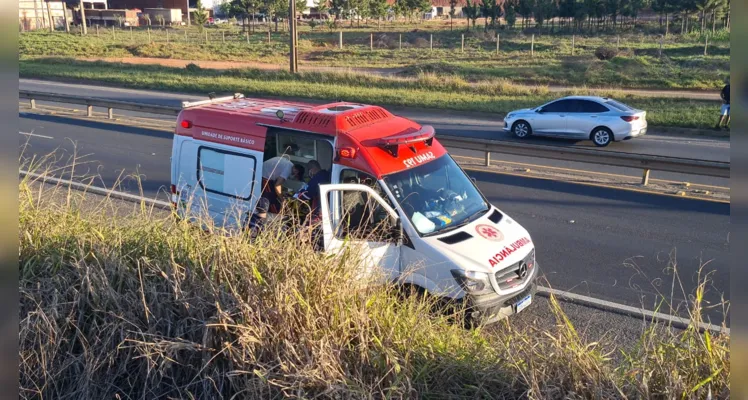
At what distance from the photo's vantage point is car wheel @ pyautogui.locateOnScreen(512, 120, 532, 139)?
812 inches

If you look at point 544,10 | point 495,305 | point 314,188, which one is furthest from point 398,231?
point 544,10

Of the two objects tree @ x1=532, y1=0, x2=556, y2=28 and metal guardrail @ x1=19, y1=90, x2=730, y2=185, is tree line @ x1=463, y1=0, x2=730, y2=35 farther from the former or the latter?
metal guardrail @ x1=19, y1=90, x2=730, y2=185

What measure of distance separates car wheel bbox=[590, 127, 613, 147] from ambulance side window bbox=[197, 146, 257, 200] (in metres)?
13.9

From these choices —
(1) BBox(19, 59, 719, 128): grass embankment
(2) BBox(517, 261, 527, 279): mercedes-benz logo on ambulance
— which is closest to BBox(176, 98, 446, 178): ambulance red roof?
(2) BBox(517, 261, 527, 279): mercedes-benz logo on ambulance

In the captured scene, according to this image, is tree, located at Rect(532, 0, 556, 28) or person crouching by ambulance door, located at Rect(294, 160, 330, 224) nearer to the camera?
person crouching by ambulance door, located at Rect(294, 160, 330, 224)

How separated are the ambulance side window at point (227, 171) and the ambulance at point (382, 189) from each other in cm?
1

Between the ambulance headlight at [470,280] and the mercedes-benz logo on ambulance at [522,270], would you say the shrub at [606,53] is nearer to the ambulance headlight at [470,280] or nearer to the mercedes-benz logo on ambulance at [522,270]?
the mercedes-benz logo on ambulance at [522,270]

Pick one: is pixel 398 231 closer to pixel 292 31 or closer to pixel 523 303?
pixel 523 303

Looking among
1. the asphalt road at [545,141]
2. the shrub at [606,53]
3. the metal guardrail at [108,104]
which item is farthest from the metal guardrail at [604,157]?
the shrub at [606,53]

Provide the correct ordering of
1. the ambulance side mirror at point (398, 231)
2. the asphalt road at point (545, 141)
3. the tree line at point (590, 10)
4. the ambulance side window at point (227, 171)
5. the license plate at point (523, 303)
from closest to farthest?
the ambulance side mirror at point (398, 231) → the license plate at point (523, 303) → the ambulance side window at point (227, 171) → the asphalt road at point (545, 141) → the tree line at point (590, 10)

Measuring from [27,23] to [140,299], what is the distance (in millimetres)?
80859

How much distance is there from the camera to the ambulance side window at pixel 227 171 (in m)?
8.06

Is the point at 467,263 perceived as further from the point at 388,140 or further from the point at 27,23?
the point at 27,23

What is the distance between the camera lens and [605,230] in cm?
1078
